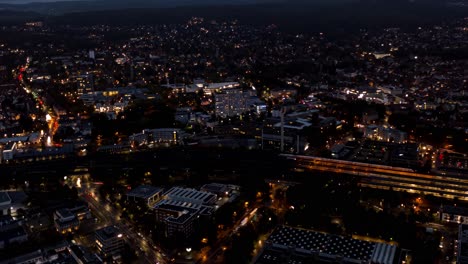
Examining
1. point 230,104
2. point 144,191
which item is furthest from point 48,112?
point 144,191

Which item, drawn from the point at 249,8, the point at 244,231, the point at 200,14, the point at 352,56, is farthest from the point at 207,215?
the point at 249,8

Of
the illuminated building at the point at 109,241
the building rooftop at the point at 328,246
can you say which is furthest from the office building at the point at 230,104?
the illuminated building at the point at 109,241

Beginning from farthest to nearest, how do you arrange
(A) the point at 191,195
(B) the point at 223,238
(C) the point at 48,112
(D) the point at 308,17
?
(D) the point at 308,17 → (C) the point at 48,112 → (A) the point at 191,195 → (B) the point at 223,238

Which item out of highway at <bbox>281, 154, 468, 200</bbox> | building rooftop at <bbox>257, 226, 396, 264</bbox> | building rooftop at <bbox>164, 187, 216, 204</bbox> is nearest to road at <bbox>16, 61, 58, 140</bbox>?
building rooftop at <bbox>164, 187, 216, 204</bbox>

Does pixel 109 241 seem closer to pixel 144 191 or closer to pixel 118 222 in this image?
pixel 118 222

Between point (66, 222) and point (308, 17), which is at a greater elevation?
Result: point (308, 17)

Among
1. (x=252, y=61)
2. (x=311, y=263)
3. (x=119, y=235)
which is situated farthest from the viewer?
(x=252, y=61)

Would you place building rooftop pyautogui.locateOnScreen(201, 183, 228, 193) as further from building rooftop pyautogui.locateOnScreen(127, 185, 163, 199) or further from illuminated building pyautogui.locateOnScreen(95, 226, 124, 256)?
illuminated building pyautogui.locateOnScreen(95, 226, 124, 256)

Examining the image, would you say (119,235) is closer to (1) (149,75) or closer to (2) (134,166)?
(2) (134,166)

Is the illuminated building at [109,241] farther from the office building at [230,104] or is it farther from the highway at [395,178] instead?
the office building at [230,104]
